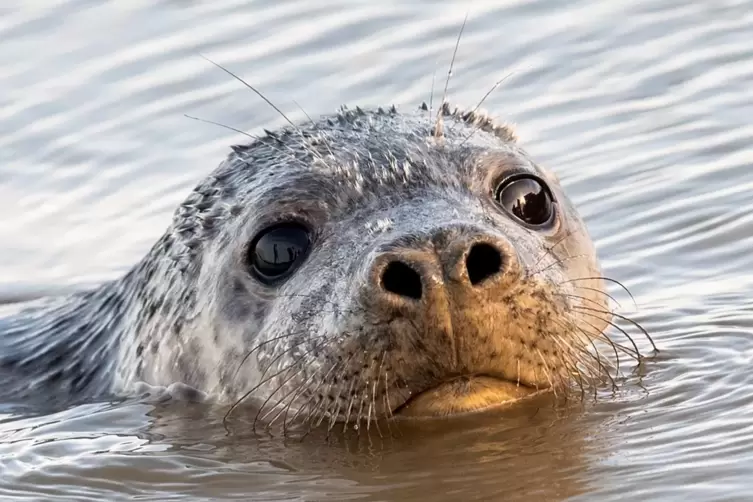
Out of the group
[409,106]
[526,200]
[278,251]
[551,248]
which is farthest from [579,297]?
[409,106]

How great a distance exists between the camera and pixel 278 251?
682 cm

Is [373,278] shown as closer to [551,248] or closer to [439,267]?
[439,267]

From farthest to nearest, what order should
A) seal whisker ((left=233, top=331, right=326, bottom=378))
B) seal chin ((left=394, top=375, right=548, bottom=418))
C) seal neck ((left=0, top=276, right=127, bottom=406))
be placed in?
seal neck ((left=0, top=276, right=127, bottom=406)), seal whisker ((left=233, top=331, right=326, bottom=378)), seal chin ((left=394, top=375, right=548, bottom=418))

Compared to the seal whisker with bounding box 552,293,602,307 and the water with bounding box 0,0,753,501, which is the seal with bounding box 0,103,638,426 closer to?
the seal whisker with bounding box 552,293,602,307

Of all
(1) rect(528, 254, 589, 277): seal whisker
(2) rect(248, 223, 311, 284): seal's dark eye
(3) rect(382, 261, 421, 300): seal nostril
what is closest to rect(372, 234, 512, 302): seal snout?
(3) rect(382, 261, 421, 300): seal nostril

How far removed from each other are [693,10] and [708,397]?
5.70 meters

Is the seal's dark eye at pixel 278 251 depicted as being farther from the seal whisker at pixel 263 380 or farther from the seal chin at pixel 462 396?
the seal chin at pixel 462 396

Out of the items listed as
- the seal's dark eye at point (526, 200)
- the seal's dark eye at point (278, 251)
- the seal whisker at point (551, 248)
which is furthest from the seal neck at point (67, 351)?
the seal whisker at point (551, 248)

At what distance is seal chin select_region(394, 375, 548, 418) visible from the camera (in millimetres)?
6074

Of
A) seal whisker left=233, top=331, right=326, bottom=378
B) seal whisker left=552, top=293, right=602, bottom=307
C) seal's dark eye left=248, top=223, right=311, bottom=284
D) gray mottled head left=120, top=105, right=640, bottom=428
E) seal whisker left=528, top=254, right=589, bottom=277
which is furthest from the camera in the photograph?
seal's dark eye left=248, top=223, right=311, bottom=284

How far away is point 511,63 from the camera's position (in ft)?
37.7

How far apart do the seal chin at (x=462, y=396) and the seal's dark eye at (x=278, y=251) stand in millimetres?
833

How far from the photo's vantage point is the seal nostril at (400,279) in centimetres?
581

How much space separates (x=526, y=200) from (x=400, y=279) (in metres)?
1.18
